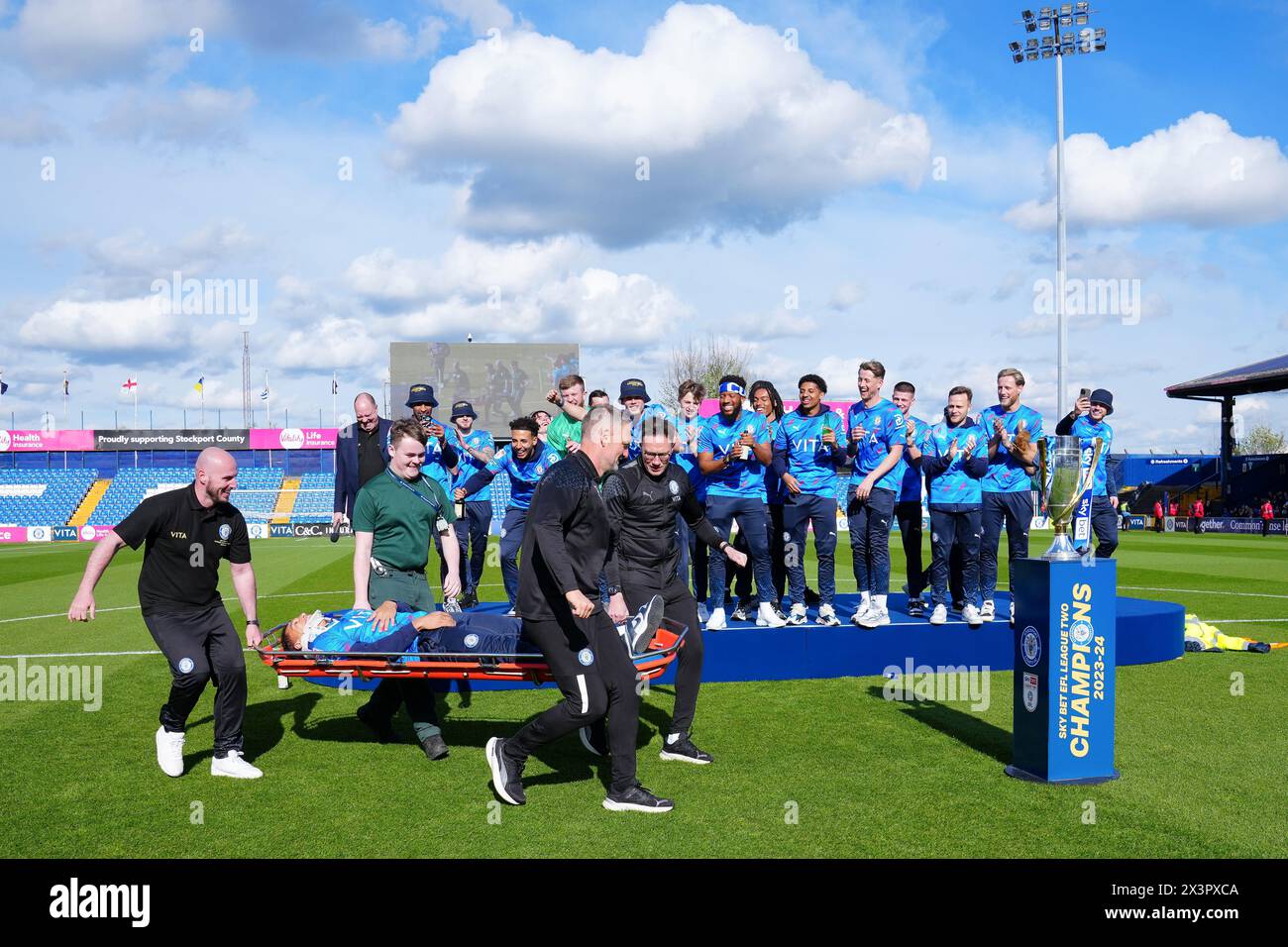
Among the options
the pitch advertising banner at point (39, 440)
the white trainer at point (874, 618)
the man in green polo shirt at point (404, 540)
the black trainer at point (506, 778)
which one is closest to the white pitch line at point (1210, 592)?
the white trainer at point (874, 618)

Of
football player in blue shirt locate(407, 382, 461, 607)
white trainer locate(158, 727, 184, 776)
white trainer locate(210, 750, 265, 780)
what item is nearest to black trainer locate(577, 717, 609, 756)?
white trainer locate(210, 750, 265, 780)

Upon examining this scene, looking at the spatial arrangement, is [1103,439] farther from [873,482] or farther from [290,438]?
[290,438]

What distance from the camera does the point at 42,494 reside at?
166ft

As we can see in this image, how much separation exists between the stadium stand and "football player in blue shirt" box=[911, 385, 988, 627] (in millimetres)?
51890

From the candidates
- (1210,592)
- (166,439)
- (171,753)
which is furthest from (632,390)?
(166,439)

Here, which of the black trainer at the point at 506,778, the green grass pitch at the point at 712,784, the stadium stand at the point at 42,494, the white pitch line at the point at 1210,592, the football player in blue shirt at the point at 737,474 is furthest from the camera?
the stadium stand at the point at 42,494

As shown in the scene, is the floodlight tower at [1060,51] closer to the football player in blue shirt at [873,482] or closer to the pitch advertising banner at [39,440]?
the football player in blue shirt at [873,482]

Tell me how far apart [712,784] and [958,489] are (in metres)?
4.32

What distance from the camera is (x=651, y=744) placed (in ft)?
20.2

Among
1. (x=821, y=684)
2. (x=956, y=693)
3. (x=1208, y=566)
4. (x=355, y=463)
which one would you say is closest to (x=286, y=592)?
(x=355, y=463)

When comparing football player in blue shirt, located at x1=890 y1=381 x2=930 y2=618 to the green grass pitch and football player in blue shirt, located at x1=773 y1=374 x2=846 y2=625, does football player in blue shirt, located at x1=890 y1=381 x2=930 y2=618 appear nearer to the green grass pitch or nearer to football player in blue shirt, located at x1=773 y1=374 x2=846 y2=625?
football player in blue shirt, located at x1=773 y1=374 x2=846 y2=625

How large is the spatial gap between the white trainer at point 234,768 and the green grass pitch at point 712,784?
0.22ft

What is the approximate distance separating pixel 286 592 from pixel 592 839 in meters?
12.6

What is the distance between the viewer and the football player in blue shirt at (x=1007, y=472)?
27.1ft
